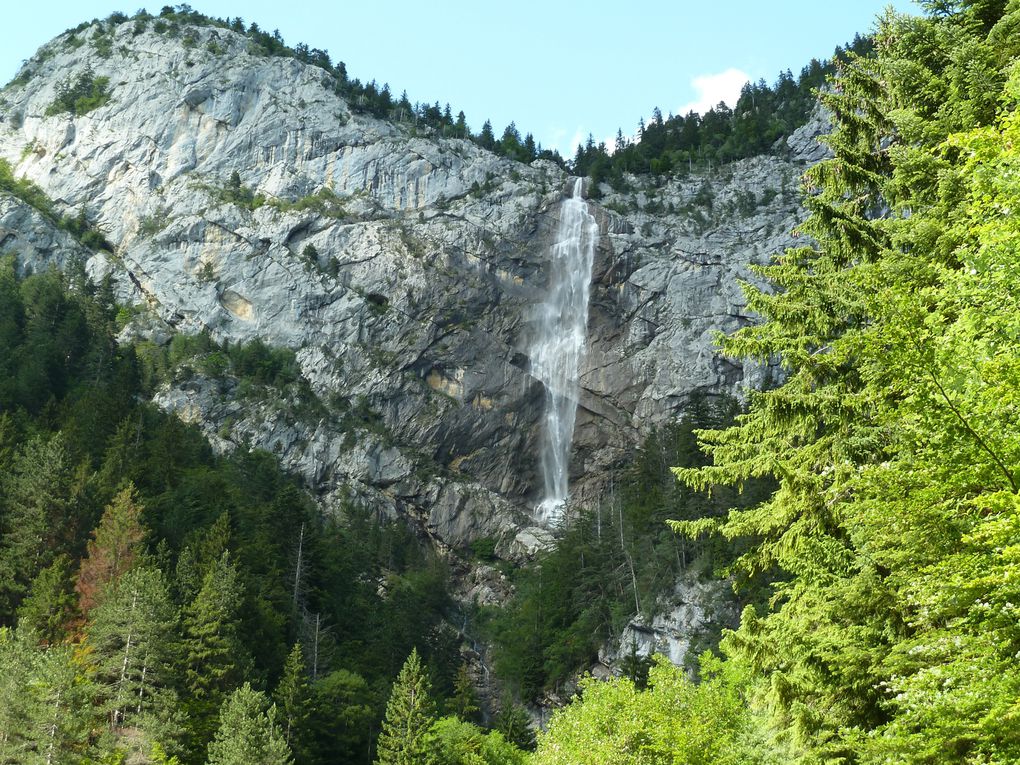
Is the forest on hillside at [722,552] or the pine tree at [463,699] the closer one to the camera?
the forest on hillside at [722,552]

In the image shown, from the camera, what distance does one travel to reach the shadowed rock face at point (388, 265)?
8456 centimetres

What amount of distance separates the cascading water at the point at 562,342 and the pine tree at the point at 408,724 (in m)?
42.2

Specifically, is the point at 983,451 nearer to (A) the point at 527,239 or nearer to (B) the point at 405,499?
(B) the point at 405,499

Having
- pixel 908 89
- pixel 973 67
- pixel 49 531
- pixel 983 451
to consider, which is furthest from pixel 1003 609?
pixel 49 531

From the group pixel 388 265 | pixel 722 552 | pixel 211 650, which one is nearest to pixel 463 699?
pixel 722 552

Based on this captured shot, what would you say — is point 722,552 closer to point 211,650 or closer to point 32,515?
point 211,650

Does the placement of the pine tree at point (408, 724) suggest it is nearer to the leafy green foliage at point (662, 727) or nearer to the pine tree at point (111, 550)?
the leafy green foliage at point (662, 727)

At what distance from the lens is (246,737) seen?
29.9 m

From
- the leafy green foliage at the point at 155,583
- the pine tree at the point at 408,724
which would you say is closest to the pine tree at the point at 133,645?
the leafy green foliage at the point at 155,583

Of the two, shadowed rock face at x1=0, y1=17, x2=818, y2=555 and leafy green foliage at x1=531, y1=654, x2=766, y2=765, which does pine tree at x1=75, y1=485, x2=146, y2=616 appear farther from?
shadowed rock face at x1=0, y1=17, x2=818, y2=555

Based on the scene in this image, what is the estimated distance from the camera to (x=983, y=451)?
849cm

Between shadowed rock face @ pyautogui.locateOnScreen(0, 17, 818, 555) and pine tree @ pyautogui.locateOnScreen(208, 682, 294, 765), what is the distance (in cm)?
4884

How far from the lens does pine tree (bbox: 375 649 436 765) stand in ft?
123

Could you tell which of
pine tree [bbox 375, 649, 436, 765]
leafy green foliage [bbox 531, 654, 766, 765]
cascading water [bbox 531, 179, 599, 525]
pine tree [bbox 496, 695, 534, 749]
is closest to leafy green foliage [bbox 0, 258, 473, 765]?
pine tree [bbox 375, 649, 436, 765]
